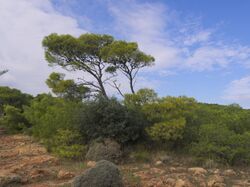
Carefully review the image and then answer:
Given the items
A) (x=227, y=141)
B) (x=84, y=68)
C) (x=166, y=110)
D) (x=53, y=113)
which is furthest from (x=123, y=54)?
(x=227, y=141)

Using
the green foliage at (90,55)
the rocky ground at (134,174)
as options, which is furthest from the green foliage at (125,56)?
the rocky ground at (134,174)

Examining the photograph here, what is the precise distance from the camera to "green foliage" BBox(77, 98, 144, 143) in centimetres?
951

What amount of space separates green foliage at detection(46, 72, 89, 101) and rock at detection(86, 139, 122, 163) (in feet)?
26.9

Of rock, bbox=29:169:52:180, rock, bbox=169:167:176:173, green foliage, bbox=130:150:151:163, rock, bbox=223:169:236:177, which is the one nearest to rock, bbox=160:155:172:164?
green foliage, bbox=130:150:151:163

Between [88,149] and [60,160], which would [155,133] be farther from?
[60,160]

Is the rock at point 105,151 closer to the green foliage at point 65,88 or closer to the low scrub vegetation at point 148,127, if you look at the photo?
the low scrub vegetation at point 148,127

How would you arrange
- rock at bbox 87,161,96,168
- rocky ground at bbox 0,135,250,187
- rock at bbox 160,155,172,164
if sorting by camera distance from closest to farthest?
rocky ground at bbox 0,135,250,187, rock at bbox 87,161,96,168, rock at bbox 160,155,172,164

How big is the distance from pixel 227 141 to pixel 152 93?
2402mm

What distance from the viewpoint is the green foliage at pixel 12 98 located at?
18258 mm

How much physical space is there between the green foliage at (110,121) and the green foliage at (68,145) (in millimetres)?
300

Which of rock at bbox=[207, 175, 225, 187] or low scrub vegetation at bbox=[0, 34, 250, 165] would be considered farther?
low scrub vegetation at bbox=[0, 34, 250, 165]

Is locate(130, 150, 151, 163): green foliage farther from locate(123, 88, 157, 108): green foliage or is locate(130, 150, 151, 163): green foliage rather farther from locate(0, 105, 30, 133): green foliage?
locate(0, 105, 30, 133): green foliage

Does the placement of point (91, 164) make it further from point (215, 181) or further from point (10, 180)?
point (215, 181)

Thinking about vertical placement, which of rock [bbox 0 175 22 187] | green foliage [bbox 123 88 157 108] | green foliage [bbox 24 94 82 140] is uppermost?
green foliage [bbox 123 88 157 108]
